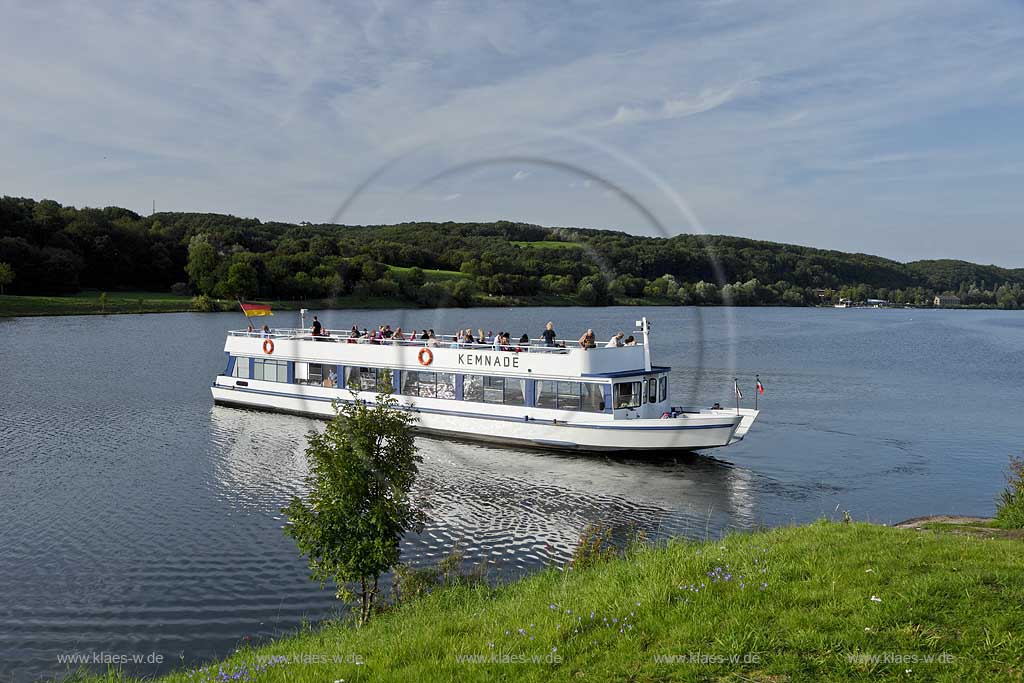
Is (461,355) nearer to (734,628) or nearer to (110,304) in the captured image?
(734,628)

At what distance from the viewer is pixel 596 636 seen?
872 centimetres

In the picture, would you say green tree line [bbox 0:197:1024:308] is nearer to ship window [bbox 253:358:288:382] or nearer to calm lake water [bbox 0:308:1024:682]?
calm lake water [bbox 0:308:1024:682]

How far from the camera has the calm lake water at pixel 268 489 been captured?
16.2m

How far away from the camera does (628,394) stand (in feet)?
97.5

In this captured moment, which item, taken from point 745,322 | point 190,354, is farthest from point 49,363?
point 745,322

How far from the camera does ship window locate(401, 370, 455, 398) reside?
3334 centimetres

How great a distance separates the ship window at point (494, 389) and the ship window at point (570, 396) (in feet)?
3.05

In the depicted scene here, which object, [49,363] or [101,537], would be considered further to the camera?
[49,363]

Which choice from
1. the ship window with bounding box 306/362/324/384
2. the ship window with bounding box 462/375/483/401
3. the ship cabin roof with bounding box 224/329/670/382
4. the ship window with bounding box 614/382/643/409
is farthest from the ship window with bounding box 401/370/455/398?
the ship window with bounding box 614/382/643/409

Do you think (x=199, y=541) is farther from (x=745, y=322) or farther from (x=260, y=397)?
(x=745, y=322)

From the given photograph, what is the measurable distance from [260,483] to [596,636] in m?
19.6

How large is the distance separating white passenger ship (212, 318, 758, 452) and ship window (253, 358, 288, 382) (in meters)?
1.37

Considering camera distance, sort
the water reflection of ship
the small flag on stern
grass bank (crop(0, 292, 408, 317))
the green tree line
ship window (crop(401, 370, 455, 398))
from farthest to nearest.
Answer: grass bank (crop(0, 292, 408, 317))
the small flag on stern
ship window (crop(401, 370, 455, 398))
the green tree line
the water reflection of ship

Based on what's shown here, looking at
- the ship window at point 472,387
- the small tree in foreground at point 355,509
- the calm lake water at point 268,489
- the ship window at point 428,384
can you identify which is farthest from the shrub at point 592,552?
the ship window at point 428,384
